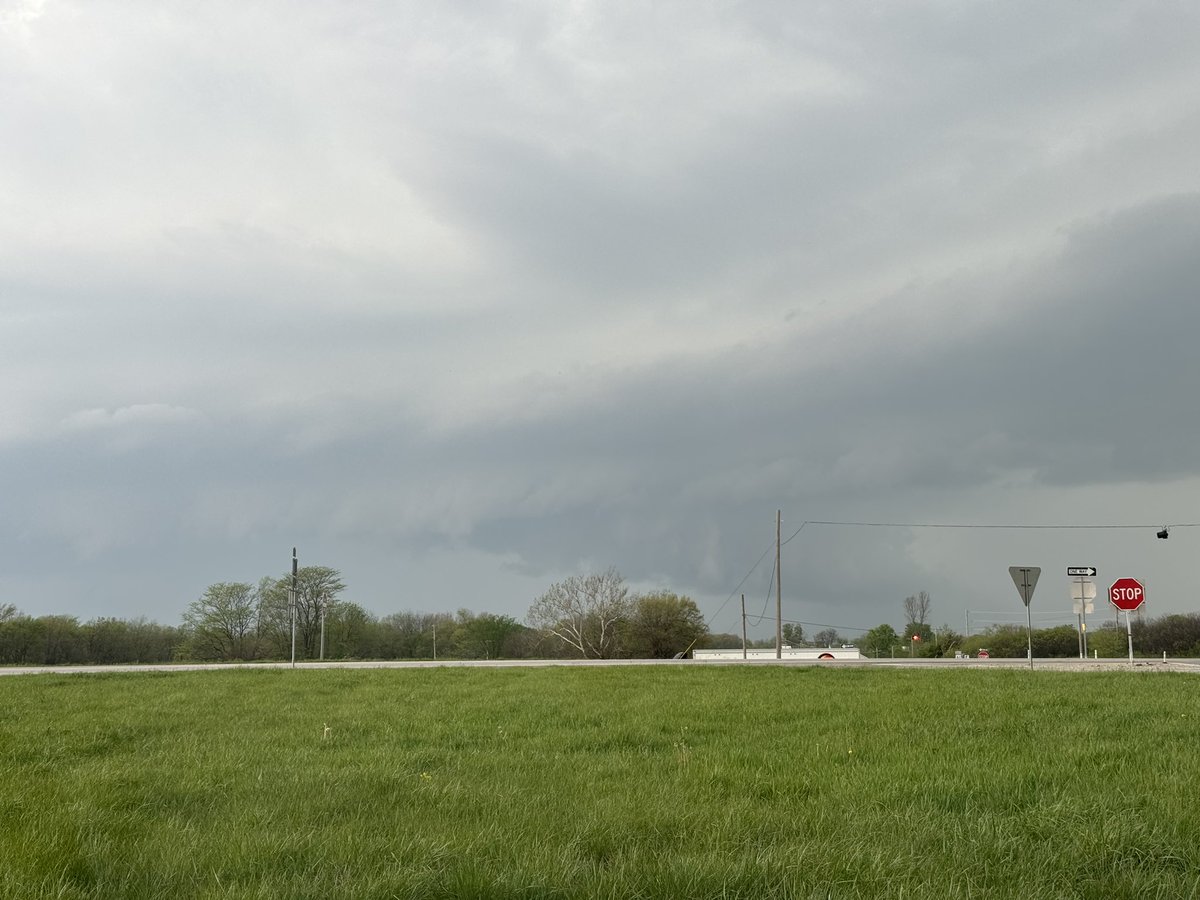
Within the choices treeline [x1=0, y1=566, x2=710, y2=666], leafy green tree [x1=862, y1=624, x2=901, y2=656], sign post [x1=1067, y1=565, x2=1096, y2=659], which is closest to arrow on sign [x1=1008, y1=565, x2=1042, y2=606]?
sign post [x1=1067, y1=565, x2=1096, y2=659]

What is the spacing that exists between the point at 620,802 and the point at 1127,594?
1348 inches

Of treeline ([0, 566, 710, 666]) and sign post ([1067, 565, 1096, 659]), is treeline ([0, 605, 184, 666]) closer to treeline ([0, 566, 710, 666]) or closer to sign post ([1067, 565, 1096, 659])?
treeline ([0, 566, 710, 666])

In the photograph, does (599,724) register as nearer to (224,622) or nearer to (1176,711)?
(1176,711)

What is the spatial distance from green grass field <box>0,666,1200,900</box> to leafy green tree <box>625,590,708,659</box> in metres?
67.5

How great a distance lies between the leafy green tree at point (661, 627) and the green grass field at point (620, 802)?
67454 millimetres

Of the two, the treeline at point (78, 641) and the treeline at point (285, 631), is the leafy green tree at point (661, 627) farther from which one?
the treeline at point (78, 641)

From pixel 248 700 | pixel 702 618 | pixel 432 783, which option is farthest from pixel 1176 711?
pixel 702 618

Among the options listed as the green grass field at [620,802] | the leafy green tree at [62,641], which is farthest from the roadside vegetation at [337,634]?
the green grass field at [620,802]

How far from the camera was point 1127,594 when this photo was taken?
34344 mm

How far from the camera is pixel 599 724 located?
12.4 m

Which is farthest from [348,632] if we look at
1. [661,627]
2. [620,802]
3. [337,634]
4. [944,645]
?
[620,802]

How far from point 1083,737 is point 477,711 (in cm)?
852

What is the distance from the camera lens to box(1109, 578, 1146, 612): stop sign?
33969mm

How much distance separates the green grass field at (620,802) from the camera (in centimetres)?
474
